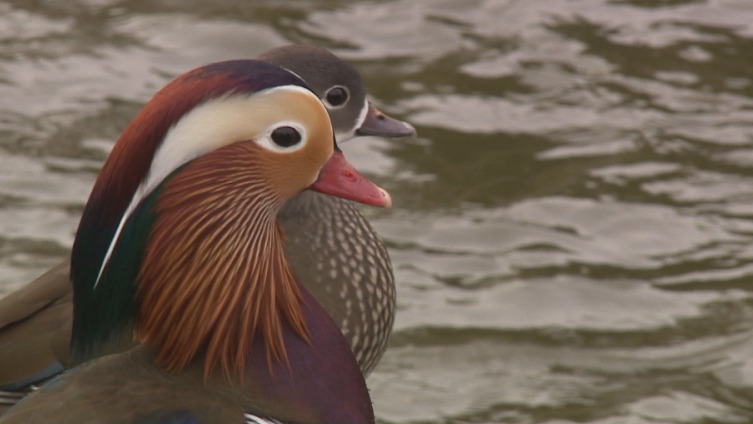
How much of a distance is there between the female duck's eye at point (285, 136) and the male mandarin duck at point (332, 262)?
0.74 metres

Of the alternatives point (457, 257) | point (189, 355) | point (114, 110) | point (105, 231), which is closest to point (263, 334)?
point (189, 355)

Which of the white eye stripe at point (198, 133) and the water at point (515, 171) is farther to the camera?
the water at point (515, 171)

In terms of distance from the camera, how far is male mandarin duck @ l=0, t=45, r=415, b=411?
10.9 ft

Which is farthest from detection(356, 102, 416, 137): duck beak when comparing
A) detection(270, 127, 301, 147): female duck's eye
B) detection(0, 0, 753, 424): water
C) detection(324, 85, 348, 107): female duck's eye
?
detection(270, 127, 301, 147): female duck's eye

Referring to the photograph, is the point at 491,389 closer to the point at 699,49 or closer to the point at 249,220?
the point at 249,220

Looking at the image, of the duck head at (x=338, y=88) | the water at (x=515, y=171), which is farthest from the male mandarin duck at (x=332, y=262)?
the water at (x=515, y=171)

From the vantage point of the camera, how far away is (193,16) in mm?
6762

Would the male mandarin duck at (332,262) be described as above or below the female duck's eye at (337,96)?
below

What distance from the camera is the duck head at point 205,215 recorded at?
265 centimetres

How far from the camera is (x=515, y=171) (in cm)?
564

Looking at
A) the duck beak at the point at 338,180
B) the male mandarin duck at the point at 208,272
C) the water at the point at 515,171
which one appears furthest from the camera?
the water at the point at 515,171

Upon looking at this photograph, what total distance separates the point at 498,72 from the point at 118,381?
386 cm

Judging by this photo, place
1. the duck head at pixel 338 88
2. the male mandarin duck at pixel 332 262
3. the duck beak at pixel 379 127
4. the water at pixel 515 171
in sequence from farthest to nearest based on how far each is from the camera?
the water at pixel 515 171 < the duck beak at pixel 379 127 < the duck head at pixel 338 88 < the male mandarin duck at pixel 332 262

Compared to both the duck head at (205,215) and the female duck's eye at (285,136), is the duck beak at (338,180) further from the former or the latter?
the female duck's eye at (285,136)
